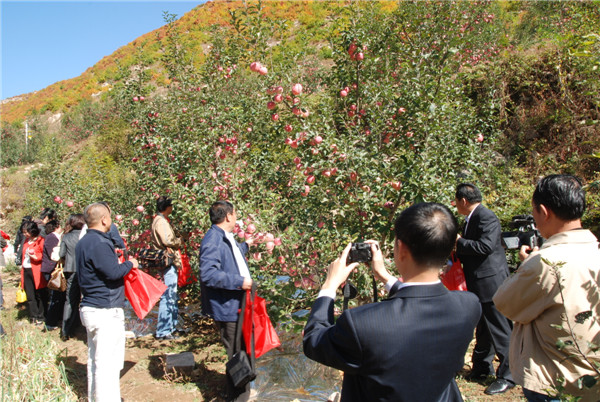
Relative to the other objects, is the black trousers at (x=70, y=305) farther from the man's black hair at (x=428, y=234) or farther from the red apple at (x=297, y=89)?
the man's black hair at (x=428, y=234)

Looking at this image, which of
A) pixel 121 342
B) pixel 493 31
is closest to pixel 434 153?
pixel 121 342

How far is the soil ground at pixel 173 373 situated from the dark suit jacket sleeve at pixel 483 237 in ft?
3.71

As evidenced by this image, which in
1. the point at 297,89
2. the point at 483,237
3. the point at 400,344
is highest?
the point at 297,89

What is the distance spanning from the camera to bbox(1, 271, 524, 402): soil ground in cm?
359

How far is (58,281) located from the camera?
17.6 feet

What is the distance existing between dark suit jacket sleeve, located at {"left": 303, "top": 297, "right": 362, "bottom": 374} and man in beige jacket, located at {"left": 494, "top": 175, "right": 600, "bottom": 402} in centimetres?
89

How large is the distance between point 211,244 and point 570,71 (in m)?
7.72

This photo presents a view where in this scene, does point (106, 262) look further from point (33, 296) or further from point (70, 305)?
point (33, 296)

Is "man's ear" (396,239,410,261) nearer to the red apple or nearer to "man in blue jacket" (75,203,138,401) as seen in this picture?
the red apple

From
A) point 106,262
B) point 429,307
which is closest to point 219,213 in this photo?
point 106,262

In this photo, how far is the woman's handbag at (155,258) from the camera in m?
4.91

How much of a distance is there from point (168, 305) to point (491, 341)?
3553 millimetres

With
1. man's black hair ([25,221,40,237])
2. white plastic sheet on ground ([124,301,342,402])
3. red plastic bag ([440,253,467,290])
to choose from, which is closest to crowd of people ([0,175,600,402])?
red plastic bag ([440,253,467,290])

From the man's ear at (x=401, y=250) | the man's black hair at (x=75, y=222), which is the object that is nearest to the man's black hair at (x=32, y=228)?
the man's black hair at (x=75, y=222)
